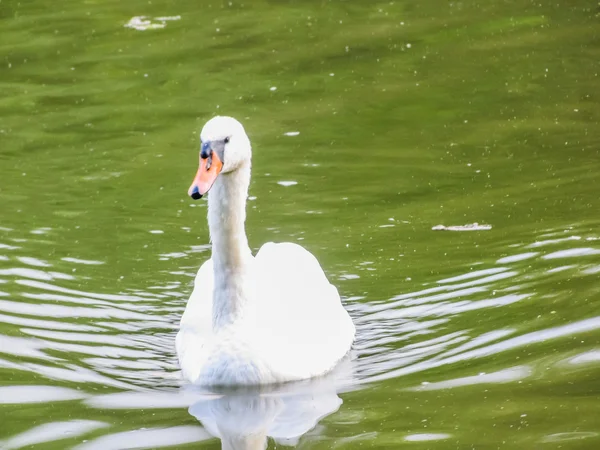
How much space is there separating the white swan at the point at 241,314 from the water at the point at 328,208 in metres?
0.14

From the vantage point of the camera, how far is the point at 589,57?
13.6m

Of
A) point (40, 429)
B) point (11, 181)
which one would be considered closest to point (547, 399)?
point (40, 429)

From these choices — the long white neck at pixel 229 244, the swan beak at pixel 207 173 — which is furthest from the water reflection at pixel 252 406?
the swan beak at pixel 207 173

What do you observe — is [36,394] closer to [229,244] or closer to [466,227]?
[229,244]

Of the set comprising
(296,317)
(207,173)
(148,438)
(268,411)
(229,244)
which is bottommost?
(268,411)

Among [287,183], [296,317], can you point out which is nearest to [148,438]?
[296,317]

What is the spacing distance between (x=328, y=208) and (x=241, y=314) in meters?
3.10

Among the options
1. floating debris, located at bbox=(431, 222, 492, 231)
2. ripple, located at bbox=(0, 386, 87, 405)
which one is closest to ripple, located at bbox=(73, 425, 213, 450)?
ripple, located at bbox=(0, 386, 87, 405)

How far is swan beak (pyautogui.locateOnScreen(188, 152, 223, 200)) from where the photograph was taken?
6.52 m

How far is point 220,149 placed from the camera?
6879 mm

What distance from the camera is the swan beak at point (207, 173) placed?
257 inches

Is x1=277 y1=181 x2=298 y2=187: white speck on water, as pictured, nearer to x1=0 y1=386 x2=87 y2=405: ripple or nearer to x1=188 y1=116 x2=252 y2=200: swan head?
x1=188 y1=116 x2=252 y2=200: swan head

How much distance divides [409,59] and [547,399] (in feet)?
27.3

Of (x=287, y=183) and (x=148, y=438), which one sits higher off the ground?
(x=287, y=183)
